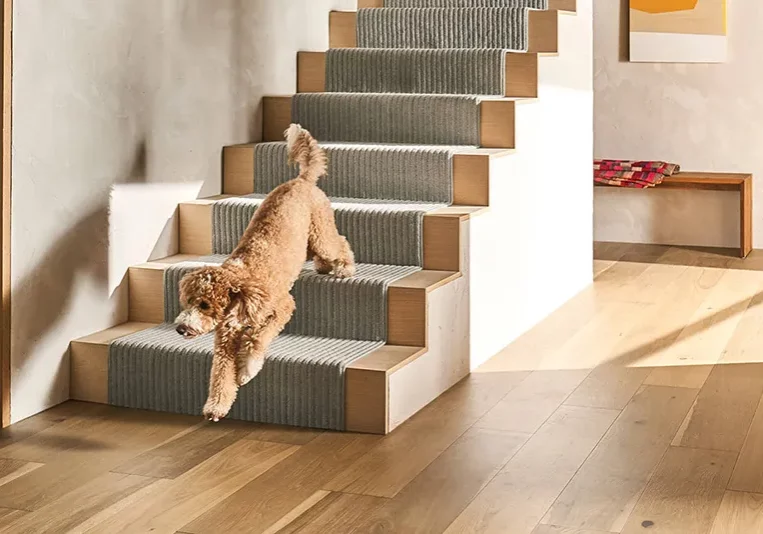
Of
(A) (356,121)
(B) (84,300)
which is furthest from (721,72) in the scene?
(B) (84,300)

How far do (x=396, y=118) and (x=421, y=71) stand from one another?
11.5 inches

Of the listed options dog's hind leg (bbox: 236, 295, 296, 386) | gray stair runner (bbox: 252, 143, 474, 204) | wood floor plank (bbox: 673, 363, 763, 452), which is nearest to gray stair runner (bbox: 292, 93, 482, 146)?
gray stair runner (bbox: 252, 143, 474, 204)

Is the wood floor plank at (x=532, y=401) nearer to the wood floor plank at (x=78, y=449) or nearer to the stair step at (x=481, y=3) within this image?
the wood floor plank at (x=78, y=449)

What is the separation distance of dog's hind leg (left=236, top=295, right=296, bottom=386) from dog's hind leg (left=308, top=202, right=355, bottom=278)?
352mm

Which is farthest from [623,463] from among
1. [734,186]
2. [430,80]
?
[734,186]

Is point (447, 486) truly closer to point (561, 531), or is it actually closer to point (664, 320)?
point (561, 531)

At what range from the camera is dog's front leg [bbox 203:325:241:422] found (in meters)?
2.78

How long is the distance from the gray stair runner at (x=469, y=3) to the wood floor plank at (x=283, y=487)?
7.88ft

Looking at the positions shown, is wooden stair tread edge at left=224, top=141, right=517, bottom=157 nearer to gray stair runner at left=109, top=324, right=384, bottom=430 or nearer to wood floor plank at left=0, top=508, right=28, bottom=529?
gray stair runner at left=109, top=324, right=384, bottom=430

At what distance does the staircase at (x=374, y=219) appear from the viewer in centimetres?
304

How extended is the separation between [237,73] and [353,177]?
22.2 inches

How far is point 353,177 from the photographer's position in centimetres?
389

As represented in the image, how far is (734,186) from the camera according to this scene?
5.80 meters

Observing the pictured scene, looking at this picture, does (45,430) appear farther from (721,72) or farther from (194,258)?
(721,72)
